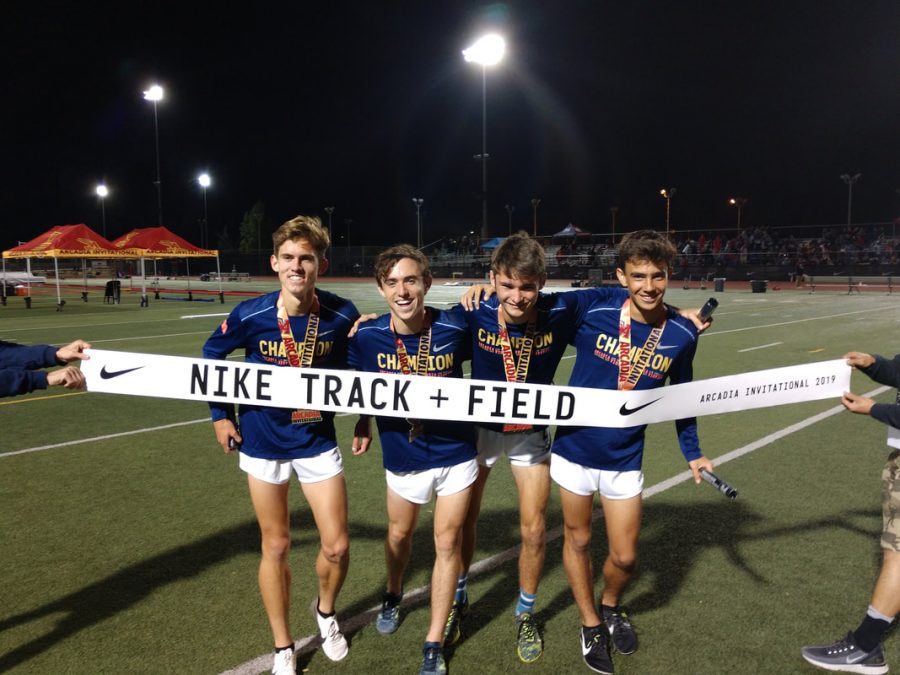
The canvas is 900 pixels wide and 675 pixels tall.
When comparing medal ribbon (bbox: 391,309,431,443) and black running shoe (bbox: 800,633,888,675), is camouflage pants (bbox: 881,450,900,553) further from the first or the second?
medal ribbon (bbox: 391,309,431,443)

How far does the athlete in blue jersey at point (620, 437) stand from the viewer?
3176mm

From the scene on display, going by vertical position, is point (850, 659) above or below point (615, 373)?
below

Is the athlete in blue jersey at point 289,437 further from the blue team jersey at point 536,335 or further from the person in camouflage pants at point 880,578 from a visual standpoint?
the person in camouflage pants at point 880,578

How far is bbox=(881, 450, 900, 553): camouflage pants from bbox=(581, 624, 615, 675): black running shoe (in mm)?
1356

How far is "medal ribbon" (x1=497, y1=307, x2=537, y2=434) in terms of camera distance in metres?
3.28

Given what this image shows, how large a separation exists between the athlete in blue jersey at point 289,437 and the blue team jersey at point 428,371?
0.75ft

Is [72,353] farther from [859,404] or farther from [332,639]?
[859,404]

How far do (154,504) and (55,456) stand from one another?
6.58 feet

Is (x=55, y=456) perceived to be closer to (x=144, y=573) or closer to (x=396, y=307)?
(x=144, y=573)

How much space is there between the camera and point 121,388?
11.3 ft

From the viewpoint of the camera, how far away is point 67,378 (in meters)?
3.22

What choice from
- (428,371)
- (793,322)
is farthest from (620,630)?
(793,322)

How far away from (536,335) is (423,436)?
750mm

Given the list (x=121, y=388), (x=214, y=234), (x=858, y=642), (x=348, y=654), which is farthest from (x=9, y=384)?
(x=214, y=234)
